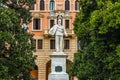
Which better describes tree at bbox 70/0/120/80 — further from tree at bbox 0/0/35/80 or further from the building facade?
the building facade

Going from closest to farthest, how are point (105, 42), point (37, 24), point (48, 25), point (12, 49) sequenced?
point (105, 42), point (12, 49), point (48, 25), point (37, 24)

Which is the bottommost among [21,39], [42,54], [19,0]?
[42,54]

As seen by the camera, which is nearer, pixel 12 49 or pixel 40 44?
pixel 12 49

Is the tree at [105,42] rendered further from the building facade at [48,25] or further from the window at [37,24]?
the window at [37,24]

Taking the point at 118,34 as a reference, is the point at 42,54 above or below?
below

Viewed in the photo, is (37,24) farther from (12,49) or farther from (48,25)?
(12,49)

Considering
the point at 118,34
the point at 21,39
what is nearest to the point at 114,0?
the point at 118,34

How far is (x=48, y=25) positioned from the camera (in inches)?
2857

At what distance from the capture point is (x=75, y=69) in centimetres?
4397

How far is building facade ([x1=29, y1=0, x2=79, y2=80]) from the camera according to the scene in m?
72.2

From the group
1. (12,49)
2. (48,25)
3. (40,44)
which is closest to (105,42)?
(12,49)

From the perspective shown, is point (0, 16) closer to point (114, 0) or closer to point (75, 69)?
point (114, 0)

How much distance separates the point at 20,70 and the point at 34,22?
3764 centimetres

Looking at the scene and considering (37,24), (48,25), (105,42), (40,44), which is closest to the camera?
(105,42)
